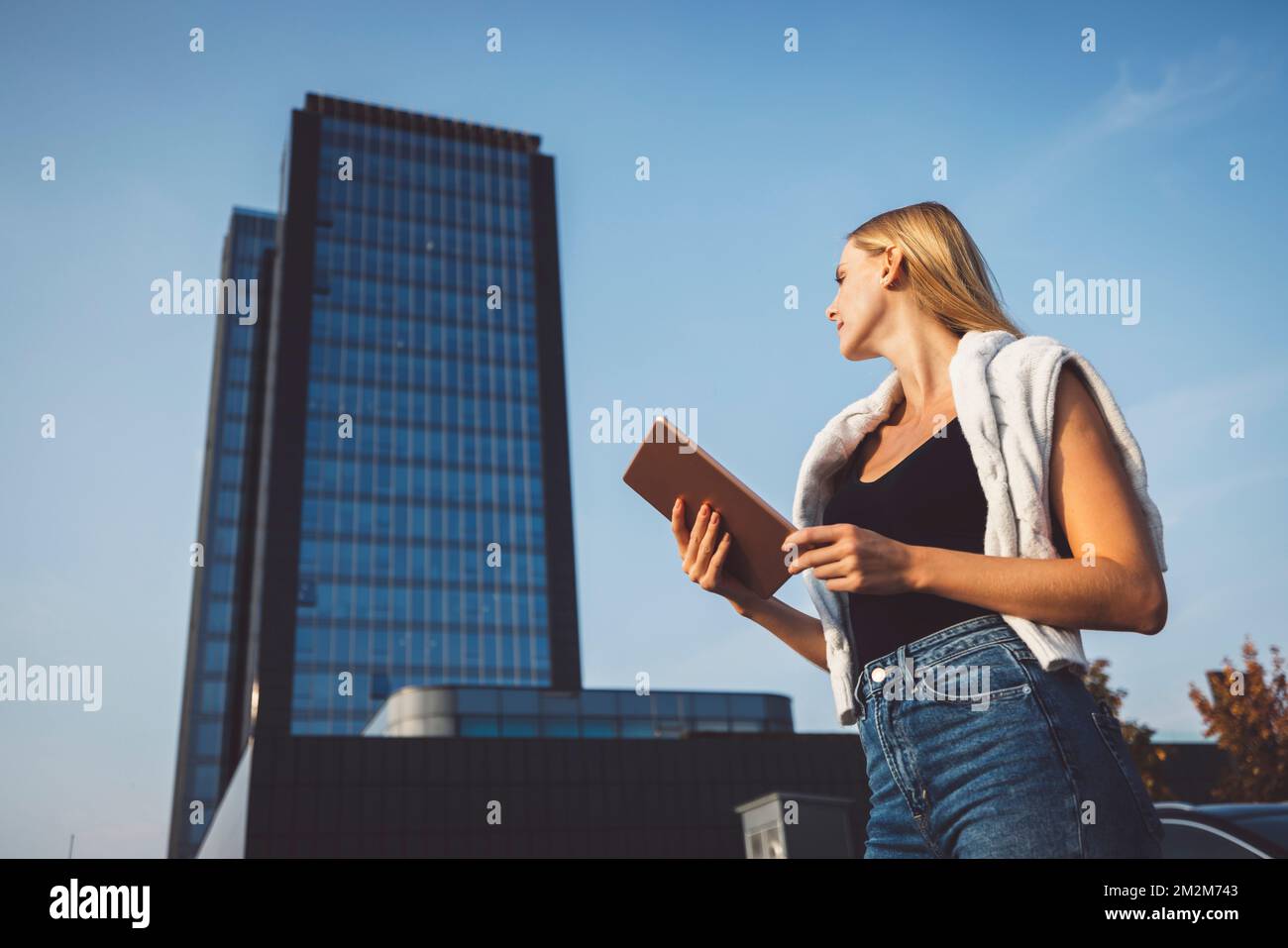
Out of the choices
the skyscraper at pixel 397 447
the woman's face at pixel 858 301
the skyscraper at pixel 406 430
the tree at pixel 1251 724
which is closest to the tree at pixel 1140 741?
the tree at pixel 1251 724

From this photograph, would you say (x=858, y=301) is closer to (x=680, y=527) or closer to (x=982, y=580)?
(x=680, y=527)

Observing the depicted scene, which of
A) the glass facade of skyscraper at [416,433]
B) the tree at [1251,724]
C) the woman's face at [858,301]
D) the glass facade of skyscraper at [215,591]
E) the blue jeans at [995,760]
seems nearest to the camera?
the blue jeans at [995,760]

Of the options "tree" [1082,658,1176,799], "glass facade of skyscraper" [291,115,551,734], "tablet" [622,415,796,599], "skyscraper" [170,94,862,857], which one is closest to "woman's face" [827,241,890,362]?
"tablet" [622,415,796,599]

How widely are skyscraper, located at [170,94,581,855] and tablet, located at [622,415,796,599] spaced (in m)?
76.0

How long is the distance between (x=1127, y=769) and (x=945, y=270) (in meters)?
1.02

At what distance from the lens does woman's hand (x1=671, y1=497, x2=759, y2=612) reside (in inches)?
88.1

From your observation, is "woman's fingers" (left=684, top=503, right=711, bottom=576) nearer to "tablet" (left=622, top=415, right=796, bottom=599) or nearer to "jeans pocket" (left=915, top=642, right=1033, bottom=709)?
"tablet" (left=622, top=415, right=796, bottom=599)

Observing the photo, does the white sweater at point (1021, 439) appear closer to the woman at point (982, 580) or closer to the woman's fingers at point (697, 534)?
the woman at point (982, 580)

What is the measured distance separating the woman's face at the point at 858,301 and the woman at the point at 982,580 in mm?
33

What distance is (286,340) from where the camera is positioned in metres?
80.7

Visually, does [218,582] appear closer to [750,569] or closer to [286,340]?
[286,340]

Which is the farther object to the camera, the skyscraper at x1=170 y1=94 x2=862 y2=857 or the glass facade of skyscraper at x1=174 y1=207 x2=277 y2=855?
the glass facade of skyscraper at x1=174 y1=207 x2=277 y2=855

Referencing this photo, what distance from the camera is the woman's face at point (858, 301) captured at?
230 cm
